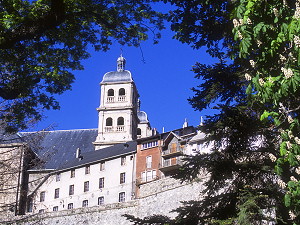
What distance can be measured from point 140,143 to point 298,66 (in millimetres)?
53926

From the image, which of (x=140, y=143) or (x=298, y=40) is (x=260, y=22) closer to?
(x=298, y=40)

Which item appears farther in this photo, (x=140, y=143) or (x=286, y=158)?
(x=140, y=143)

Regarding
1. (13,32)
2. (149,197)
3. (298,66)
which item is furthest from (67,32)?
(149,197)

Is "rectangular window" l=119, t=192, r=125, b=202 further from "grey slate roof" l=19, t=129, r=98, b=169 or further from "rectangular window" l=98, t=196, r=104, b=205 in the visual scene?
"grey slate roof" l=19, t=129, r=98, b=169

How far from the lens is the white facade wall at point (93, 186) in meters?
62.4

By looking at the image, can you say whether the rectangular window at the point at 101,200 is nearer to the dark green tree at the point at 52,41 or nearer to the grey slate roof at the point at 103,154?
the grey slate roof at the point at 103,154

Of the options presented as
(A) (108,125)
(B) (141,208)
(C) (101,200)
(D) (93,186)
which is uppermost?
(A) (108,125)

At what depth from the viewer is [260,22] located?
10.2 metres

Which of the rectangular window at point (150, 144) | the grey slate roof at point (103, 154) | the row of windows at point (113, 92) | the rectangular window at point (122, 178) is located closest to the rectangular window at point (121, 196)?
the rectangular window at point (122, 178)

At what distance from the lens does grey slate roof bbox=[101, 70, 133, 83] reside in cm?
8788

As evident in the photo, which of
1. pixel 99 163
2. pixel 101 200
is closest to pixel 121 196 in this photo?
pixel 101 200

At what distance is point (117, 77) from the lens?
8881 cm

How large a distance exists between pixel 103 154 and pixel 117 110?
1728cm

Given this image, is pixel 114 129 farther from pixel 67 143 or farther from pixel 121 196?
pixel 121 196
